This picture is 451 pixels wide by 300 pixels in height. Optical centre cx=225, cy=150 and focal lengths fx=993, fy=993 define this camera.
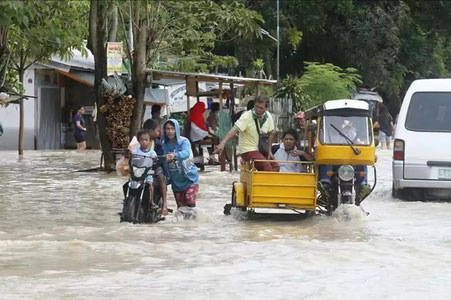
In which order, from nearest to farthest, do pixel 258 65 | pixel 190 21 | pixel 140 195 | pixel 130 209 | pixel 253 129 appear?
pixel 140 195
pixel 130 209
pixel 253 129
pixel 190 21
pixel 258 65

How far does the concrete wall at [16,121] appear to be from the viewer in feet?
108

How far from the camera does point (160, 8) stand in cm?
Result: 2066

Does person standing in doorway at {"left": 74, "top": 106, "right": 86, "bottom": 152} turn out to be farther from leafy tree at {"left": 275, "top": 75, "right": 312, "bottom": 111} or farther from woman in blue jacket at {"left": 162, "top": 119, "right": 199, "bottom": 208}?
woman in blue jacket at {"left": 162, "top": 119, "right": 199, "bottom": 208}

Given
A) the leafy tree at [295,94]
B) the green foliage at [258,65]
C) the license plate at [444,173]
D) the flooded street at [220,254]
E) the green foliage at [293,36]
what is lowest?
the flooded street at [220,254]

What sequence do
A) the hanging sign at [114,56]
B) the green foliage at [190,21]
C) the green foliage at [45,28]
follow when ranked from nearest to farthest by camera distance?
1. the green foliage at [45,28]
2. the hanging sign at [114,56]
3. the green foliage at [190,21]

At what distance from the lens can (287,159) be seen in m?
13.3

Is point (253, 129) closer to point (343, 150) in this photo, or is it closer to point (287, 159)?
point (287, 159)

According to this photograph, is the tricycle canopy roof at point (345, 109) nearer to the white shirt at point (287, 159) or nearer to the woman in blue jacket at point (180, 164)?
the white shirt at point (287, 159)

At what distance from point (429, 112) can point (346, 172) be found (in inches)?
141

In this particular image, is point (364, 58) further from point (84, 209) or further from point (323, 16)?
point (84, 209)

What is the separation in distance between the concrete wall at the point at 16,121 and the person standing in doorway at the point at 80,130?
1.66 meters

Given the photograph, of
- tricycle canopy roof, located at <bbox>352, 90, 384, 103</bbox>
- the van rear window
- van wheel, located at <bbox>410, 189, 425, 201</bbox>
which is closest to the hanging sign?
the van rear window

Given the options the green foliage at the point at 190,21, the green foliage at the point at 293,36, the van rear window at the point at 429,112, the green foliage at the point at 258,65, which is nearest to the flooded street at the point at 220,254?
the van rear window at the point at 429,112

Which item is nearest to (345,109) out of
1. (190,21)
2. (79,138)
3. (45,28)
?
(45,28)
